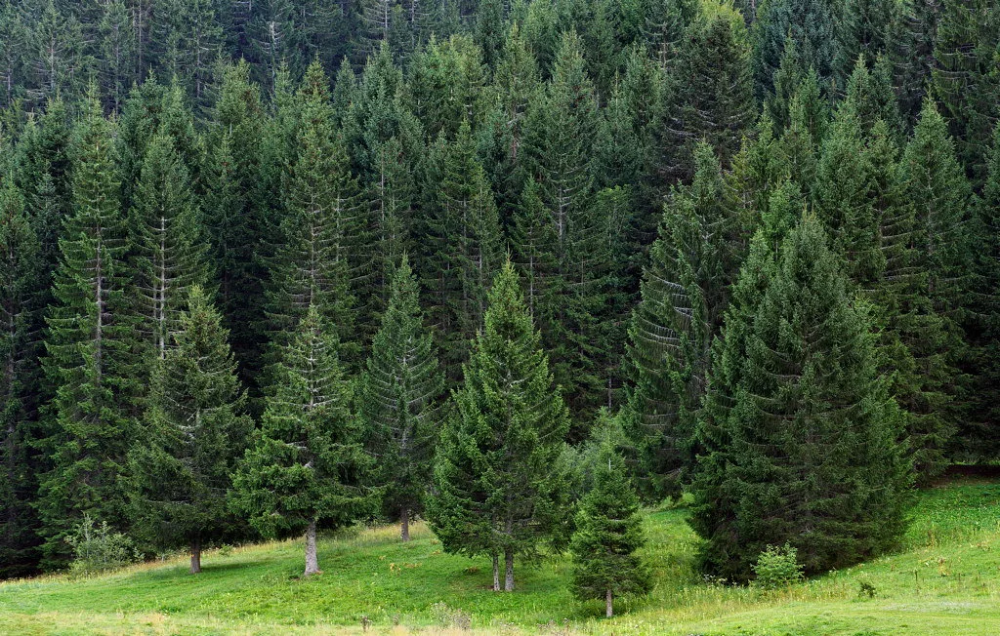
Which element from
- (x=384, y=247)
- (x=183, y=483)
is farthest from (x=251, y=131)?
(x=183, y=483)

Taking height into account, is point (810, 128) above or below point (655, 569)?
above

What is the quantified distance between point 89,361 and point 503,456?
38.1 m

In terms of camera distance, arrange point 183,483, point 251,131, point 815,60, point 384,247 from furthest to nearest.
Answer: point 815,60 → point 251,131 → point 384,247 → point 183,483

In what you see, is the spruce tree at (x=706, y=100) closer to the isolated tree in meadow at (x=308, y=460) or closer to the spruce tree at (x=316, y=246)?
the spruce tree at (x=316, y=246)

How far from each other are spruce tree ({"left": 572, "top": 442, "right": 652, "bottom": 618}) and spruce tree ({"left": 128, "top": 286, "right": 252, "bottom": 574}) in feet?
69.7

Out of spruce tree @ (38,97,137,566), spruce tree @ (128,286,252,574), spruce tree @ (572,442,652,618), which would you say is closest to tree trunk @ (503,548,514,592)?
spruce tree @ (572,442,652,618)

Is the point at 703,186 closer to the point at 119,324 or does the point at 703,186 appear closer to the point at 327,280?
the point at 327,280

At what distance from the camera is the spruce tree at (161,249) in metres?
75.6

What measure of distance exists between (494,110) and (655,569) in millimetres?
47016

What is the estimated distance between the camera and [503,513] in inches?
1801

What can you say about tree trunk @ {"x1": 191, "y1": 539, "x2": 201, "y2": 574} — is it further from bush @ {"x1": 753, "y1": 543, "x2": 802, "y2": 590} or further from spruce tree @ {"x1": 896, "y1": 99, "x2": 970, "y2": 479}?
spruce tree @ {"x1": 896, "y1": 99, "x2": 970, "y2": 479}

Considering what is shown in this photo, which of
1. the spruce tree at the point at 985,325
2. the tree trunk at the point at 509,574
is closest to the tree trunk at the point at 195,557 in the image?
the tree trunk at the point at 509,574

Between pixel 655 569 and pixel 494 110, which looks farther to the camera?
pixel 494 110

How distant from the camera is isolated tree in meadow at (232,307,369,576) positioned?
49812 millimetres
